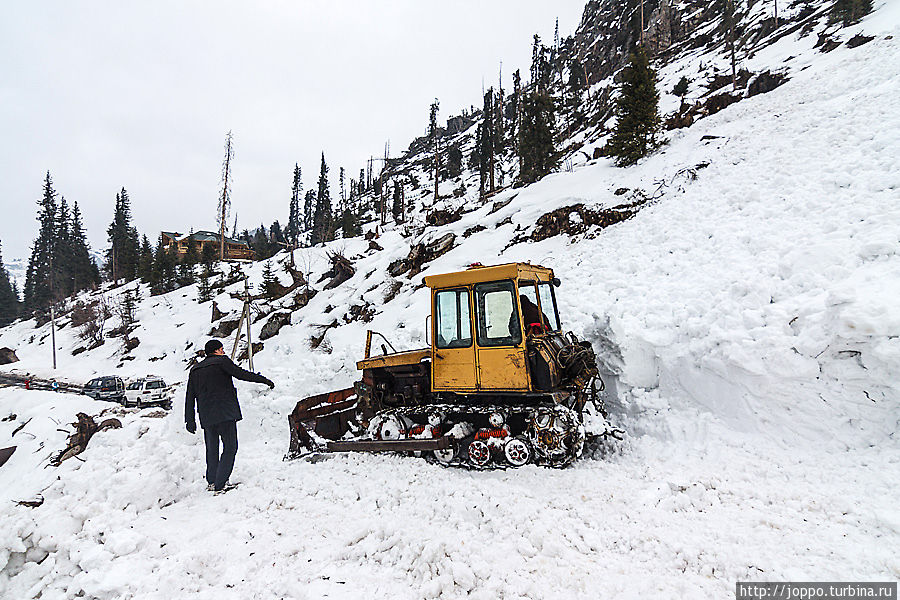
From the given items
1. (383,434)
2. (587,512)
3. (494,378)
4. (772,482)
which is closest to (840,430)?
(772,482)

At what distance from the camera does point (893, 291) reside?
16.5 ft

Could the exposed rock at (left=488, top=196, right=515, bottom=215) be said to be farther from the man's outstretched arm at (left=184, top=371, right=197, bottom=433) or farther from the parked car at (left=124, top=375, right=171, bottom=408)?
the man's outstretched arm at (left=184, top=371, right=197, bottom=433)

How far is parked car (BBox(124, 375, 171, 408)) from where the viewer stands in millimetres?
21953

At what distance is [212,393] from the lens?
5375mm

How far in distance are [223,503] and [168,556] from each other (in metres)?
1.28

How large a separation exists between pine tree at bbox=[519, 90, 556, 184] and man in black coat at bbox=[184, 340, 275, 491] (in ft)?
94.4

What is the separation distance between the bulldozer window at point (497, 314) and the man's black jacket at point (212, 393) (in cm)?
321

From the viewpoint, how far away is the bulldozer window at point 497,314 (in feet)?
19.7

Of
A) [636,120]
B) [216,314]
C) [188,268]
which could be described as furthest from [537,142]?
[188,268]

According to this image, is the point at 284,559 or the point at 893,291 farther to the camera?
the point at 893,291

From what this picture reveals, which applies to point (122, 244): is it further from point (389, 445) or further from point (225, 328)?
point (389, 445)

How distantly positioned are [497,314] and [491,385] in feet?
3.24

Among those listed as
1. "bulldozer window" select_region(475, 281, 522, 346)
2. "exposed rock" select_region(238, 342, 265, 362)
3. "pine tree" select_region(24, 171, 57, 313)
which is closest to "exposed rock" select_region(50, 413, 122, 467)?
"bulldozer window" select_region(475, 281, 522, 346)

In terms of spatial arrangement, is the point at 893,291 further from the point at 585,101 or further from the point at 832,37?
the point at 585,101
